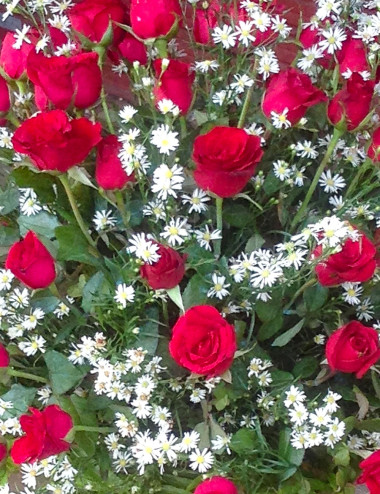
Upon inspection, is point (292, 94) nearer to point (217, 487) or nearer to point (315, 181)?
point (315, 181)

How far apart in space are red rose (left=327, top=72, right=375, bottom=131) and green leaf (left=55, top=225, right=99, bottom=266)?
0.83ft

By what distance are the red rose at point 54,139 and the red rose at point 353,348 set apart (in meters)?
0.26

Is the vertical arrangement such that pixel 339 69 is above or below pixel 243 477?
above

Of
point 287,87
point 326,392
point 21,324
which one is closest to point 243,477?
point 326,392

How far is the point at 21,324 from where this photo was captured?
680mm

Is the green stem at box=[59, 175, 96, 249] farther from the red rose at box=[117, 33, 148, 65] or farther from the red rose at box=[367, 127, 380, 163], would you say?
the red rose at box=[367, 127, 380, 163]

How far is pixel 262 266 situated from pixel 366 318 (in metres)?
0.14

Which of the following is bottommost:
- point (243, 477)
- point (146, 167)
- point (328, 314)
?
point (243, 477)

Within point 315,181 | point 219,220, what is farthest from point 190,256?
point 315,181

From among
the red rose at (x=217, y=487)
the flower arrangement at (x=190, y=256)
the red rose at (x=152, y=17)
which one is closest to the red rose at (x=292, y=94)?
the flower arrangement at (x=190, y=256)

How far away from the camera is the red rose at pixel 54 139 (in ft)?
1.78

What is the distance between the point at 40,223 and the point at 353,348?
317mm

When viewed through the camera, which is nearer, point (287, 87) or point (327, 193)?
point (287, 87)

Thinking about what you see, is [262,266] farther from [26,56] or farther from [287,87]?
[26,56]
